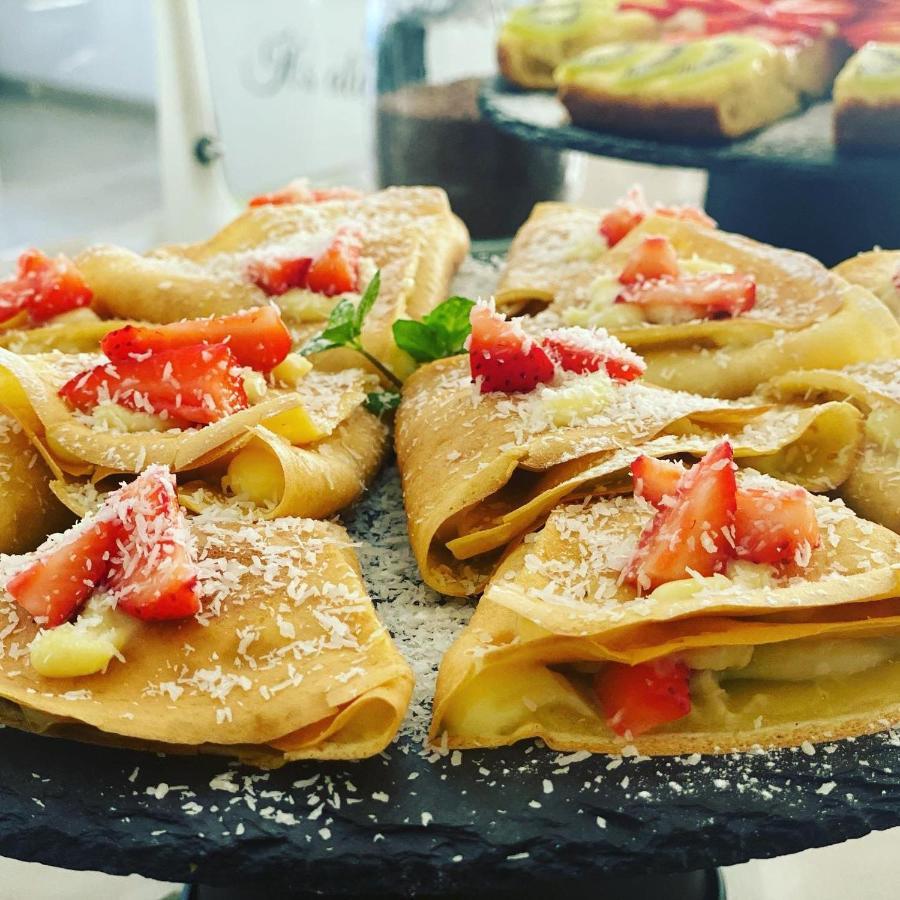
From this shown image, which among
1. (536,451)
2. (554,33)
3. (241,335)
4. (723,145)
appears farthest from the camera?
(554,33)

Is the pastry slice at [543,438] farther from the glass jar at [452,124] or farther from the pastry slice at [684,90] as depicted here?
the glass jar at [452,124]

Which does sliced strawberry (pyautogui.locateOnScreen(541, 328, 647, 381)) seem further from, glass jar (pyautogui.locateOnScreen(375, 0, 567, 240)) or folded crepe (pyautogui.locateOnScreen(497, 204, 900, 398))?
glass jar (pyautogui.locateOnScreen(375, 0, 567, 240))

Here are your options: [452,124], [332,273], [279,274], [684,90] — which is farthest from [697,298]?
[452,124]

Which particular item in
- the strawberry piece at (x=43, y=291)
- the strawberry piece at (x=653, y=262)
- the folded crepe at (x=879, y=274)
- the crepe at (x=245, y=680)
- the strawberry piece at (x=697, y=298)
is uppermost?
the strawberry piece at (x=653, y=262)

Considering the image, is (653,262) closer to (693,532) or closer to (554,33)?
(693,532)

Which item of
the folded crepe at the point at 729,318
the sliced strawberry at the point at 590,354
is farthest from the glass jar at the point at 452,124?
the sliced strawberry at the point at 590,354

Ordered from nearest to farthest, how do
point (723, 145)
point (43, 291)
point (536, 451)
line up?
point (536, 451) → point (43, 291) → point (723, 145)
